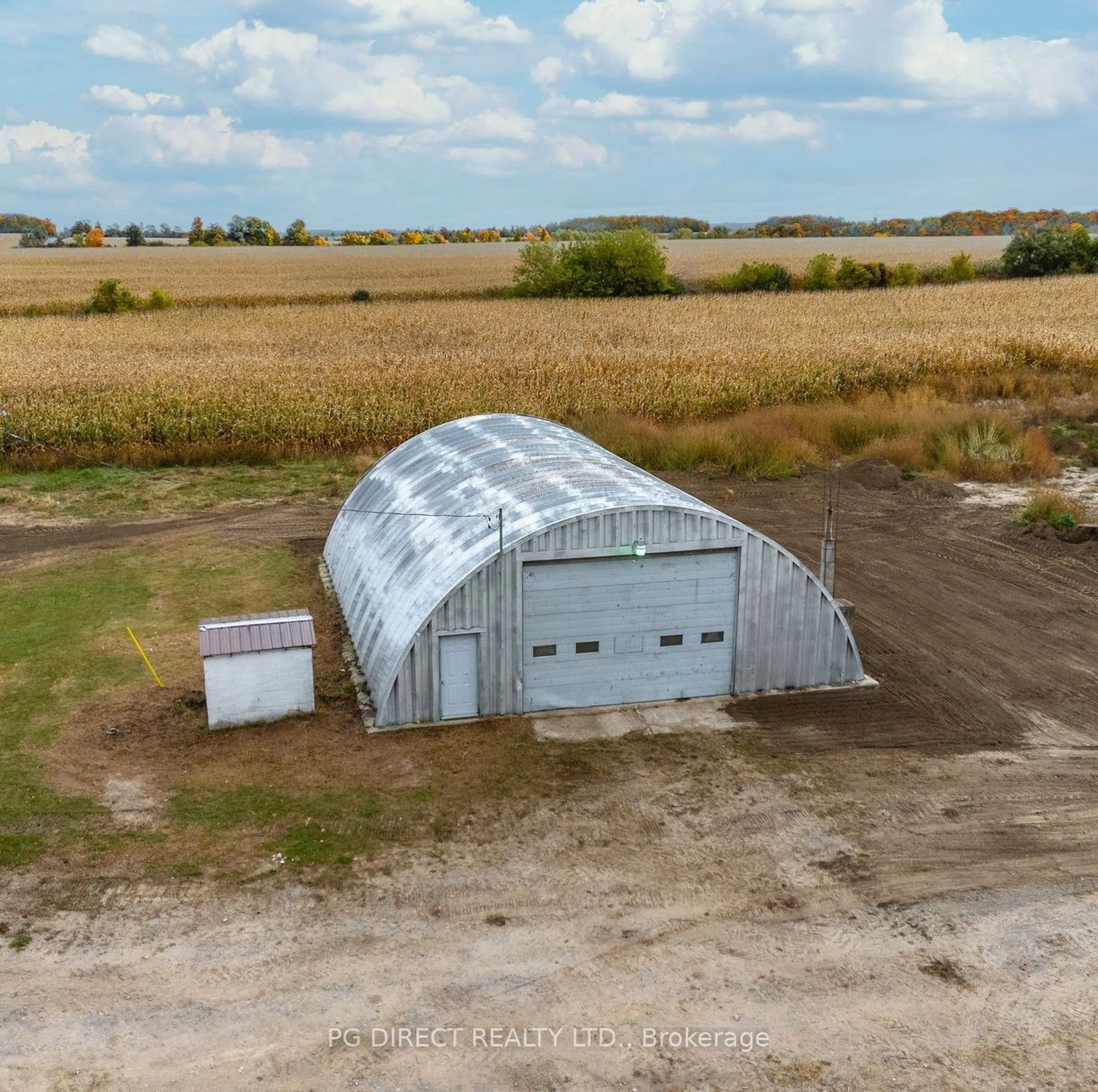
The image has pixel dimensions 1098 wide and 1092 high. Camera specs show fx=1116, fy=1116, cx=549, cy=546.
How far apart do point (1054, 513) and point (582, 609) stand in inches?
518

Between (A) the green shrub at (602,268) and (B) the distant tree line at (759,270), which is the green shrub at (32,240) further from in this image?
(A) the green shrub at (602,268)

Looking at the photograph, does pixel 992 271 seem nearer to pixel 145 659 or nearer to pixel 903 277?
pixel 903 277

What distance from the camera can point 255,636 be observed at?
1398 cm

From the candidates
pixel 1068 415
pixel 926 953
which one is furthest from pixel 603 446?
pixel 926 953

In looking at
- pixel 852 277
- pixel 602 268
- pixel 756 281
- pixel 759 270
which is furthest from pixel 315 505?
pixel 852 277

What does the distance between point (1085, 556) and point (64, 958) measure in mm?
18846

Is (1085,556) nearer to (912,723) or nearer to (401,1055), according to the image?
(912,723)

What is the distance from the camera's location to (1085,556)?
69.9 ft

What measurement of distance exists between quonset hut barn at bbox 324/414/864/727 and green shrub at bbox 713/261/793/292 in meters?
53.6

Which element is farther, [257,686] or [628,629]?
[628,629]

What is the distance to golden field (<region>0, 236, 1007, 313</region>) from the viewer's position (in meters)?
64.7

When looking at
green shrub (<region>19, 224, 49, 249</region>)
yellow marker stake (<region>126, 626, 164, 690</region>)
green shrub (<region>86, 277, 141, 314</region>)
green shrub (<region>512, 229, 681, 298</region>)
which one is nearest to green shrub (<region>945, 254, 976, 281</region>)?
green shrub (<region>512, 229, 681, 298</region>)

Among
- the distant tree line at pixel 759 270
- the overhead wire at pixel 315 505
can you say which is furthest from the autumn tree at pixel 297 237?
the overhead wire at pixel 315 505

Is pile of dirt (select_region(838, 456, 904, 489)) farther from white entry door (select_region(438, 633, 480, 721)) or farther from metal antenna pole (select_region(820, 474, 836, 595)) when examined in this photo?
white entry door (select_region(438, 633, 480, 721))
